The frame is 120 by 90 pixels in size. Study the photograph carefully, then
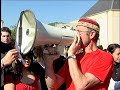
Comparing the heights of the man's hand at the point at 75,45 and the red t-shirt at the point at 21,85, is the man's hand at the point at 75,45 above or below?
above

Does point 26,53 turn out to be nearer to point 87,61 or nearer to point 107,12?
point 87,61

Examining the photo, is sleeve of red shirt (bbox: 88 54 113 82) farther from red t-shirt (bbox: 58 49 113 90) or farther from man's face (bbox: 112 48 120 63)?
man's face (bbox: 112 48 120 63)

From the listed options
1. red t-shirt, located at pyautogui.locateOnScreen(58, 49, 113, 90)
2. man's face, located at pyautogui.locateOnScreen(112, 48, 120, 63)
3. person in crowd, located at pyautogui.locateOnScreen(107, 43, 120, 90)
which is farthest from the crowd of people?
man's face, located at pyautogui.locateOnScreen(112, 48, 120, 63)

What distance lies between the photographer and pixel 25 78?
3186 mm

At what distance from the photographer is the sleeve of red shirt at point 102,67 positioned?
279 cm

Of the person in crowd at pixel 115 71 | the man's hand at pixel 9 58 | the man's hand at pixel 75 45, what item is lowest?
the person in crowd at pixel 115 71

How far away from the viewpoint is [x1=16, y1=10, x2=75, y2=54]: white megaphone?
2.74 m

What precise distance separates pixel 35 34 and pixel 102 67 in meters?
0.60

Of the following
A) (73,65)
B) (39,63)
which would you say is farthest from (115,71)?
(73,65)

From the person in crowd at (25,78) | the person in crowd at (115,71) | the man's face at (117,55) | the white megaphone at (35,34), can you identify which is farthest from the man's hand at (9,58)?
the man's face at (117,55)

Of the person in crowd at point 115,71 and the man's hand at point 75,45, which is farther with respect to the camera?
the person in crowd at point 115,71

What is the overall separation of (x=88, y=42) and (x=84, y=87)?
14.9 inches

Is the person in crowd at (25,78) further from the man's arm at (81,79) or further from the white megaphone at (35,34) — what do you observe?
the man's arm at (81,79)

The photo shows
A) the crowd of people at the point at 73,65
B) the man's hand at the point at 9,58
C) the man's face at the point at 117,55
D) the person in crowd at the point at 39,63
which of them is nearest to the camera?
the man's hand at the point at 9,58
